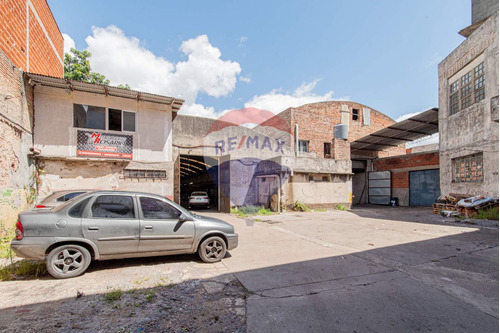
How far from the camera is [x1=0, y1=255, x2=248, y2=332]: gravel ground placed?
105 inches

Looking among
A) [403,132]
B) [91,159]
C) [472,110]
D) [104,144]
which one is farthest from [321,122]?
[91,159]

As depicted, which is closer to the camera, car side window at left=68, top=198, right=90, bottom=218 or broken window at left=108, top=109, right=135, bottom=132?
car side window at left=68, top=198, right=90, bottom=218

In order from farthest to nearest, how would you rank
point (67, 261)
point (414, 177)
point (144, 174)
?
point (414, 177) → point (144, 174) → point (67, 261)

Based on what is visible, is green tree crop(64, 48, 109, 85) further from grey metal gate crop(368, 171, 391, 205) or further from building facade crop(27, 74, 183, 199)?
grey metal gate crop(368, 171, 391, 205)

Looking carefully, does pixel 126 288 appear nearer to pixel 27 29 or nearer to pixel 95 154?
pixel 95 154

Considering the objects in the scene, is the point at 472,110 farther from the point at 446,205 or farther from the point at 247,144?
the point at 247,144

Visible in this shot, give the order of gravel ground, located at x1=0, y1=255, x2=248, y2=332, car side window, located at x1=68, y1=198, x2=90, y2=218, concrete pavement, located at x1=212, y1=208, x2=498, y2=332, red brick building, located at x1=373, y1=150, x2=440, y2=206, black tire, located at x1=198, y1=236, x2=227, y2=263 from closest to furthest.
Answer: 1. gravel ground, located at x1=0, y1=255, x2=248, y2=332
2. concrete pavement, located at x1=212, y1=208, x2=498, y2=332
3. car side window, located at x1=68, y1=198, x2=90, y2=218
4. black tire, located at x1=198, y1=236, x2=227, y2=263
5. red brick building, located at x1=373, y1=150, x2=440, y2=206

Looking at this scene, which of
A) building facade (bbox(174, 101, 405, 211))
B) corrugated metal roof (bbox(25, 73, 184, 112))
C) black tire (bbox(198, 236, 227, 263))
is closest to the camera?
black tire (bbox(198, 236, 227, 263))

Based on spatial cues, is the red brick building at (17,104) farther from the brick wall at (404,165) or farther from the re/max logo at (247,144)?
the brick wall at (404,165)

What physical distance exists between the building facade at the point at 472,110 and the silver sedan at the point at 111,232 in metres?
12.6

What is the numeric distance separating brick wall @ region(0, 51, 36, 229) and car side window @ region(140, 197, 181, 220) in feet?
17.9

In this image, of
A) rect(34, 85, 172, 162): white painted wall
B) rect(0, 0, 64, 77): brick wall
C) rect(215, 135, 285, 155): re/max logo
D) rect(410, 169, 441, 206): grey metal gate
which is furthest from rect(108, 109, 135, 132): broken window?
rect(410, 169, 441, 206): grey metal gate

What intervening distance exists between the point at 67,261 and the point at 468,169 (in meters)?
16.2

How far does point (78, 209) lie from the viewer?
164 inches
